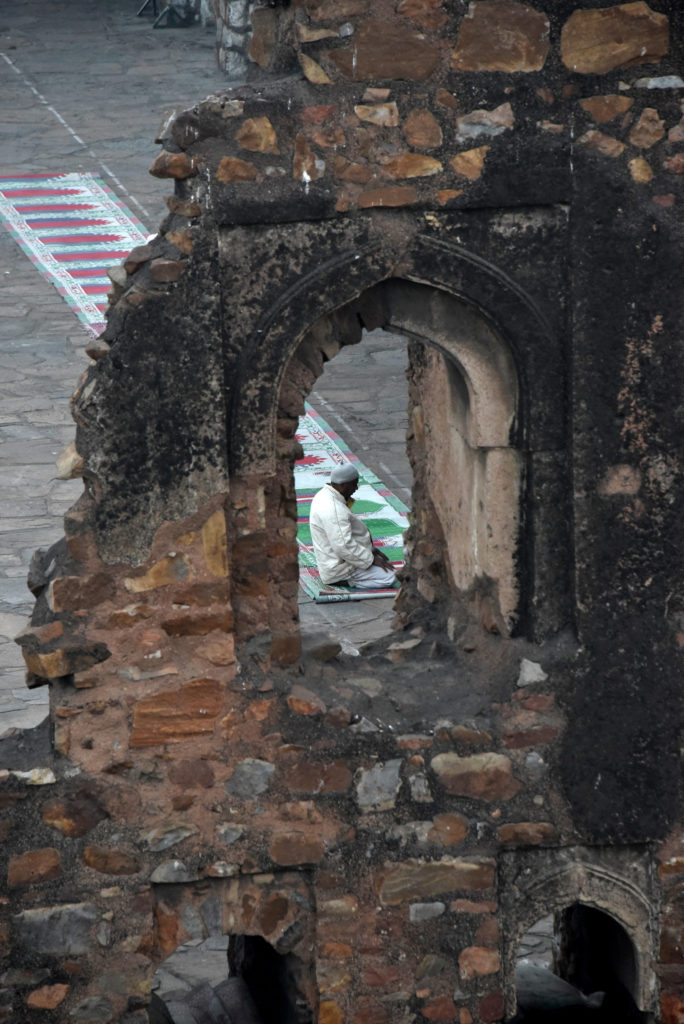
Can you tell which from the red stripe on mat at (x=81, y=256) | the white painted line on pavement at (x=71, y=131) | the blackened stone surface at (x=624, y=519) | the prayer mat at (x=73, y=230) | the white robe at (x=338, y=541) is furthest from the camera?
the white painted line on pavement at (x=71, y=131)

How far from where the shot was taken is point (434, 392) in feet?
19.3

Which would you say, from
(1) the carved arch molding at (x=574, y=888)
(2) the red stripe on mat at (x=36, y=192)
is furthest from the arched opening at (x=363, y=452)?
(2) the red stripe on mat at (x=36, y=192)

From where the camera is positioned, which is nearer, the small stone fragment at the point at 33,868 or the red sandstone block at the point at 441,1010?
the small stone fragment at the point at 33,868

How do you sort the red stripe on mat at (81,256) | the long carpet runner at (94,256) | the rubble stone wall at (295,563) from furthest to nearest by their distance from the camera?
the red stripe on mat at (81,256) < the long carpet runner at (94,256) < the rubble stone wall at (295,563)

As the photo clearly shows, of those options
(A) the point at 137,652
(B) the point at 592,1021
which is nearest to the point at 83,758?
(A) the point at 137,652

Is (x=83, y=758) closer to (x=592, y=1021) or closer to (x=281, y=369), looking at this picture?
(x=281, y=369)

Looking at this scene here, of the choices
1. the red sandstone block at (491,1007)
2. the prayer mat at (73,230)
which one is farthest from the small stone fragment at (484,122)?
the prayer mat at (73,230)

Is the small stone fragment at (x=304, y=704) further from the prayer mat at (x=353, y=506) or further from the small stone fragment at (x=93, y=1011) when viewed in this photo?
the prayer mat at (x=353, y=506)

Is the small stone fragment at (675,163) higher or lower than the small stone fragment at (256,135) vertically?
lower

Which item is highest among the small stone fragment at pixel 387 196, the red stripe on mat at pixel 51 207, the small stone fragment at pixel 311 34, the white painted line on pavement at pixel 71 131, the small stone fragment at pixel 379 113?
the white painted line on pavement at pixel 71 131

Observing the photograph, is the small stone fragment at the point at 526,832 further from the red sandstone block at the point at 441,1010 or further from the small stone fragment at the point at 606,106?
the small stone fragment at the point at 606,106

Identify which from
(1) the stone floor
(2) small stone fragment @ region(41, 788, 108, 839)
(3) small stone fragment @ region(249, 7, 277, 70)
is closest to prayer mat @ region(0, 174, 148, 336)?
(1) the stone floor

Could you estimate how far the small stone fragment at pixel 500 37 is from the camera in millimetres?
4781

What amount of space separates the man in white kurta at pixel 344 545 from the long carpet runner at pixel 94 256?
17.9 inches
